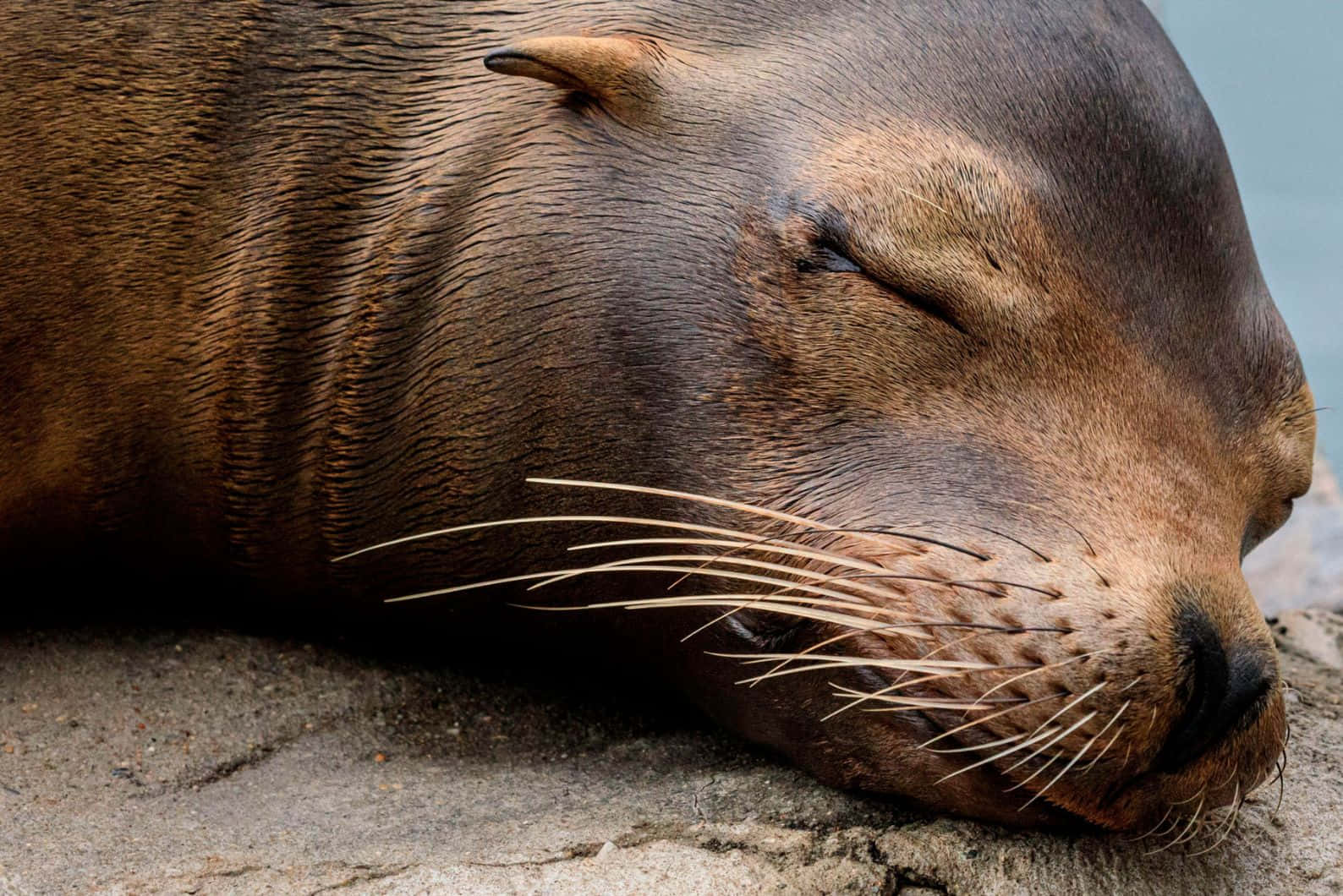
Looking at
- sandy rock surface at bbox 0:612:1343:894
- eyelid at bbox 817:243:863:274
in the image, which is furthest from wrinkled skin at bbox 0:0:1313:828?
sandy rock surface at bbox 0:612:1343:894

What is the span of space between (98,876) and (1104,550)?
1.55 metres

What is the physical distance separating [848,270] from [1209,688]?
0.83 metres

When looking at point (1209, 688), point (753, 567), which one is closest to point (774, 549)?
point (753, 567)

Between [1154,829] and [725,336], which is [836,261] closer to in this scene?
[725,336]

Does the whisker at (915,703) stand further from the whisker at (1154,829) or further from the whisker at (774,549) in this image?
the whisker at (1154,829)

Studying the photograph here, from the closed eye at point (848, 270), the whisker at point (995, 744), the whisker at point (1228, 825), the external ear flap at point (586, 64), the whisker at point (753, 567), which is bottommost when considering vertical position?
the whisker at point (1228, 825)

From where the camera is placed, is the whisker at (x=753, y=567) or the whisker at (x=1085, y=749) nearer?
the whisker at (x=1085, y=749)

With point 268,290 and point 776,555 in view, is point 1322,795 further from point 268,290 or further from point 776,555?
point 268,290

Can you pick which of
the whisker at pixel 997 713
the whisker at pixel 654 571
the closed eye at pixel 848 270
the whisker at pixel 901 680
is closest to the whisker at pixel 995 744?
the whisker at pixel 997 713

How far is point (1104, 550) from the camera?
7.02 feet

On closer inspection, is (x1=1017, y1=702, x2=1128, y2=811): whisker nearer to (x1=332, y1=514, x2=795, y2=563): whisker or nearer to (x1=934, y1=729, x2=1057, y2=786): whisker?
(x1=934, y1=729, x2=1057, y2=786): whisker

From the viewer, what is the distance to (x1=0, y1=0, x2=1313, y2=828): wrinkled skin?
2168 millimetres

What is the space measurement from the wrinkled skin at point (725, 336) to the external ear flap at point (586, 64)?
0.04ft

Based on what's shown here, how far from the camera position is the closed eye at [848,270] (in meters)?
2.31
